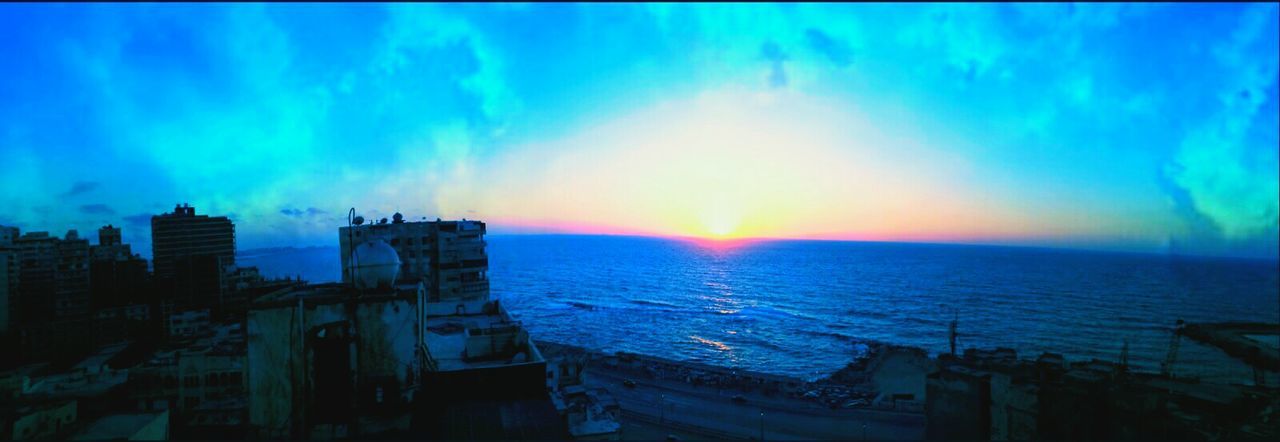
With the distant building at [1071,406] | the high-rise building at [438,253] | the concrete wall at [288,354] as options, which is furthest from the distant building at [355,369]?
the high-rise building at [438,253]

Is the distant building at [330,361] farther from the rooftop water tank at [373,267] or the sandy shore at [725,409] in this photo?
the sandy shore at [725,409]

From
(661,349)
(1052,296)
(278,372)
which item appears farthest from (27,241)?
(1052,296)

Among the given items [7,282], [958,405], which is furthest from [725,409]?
[7,282]

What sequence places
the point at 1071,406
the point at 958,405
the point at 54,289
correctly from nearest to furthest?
the point at 1071,406
the point at 958,405
the point at 54,289

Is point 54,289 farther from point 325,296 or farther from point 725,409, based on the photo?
point 325,296

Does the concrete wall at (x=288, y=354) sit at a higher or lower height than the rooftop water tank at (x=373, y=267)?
lower
